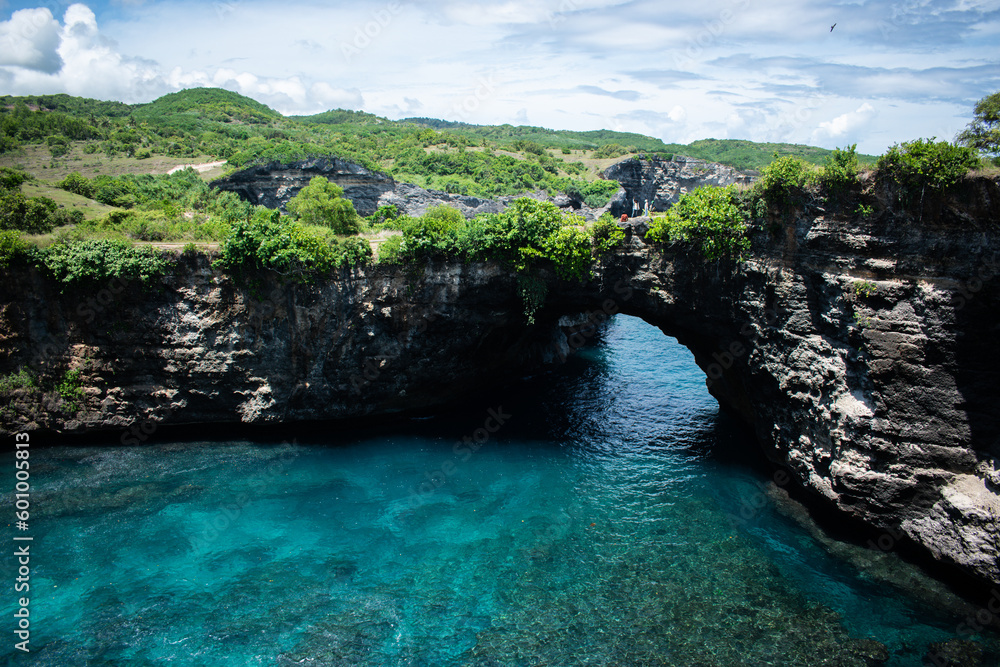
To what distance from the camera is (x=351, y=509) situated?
19.9 m

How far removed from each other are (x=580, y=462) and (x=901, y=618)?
11.6 meters

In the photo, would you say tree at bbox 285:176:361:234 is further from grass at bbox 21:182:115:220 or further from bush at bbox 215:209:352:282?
grass at bbox 21:182:115:220

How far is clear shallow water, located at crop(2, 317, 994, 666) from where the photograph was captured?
14.1 meters

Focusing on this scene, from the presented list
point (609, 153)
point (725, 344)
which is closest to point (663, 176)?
point (609, 153)

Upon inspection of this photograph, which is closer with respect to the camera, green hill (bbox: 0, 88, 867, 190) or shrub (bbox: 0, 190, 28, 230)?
shrub (bbox: 0, 190, 28, 230)

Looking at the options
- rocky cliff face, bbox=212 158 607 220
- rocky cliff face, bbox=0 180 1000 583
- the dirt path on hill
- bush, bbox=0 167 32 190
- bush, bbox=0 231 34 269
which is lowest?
rocky cliff face, bbox=0 180 1000 583

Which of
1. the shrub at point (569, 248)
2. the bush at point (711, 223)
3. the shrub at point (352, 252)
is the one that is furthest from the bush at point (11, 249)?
the bush at point (711, 223)

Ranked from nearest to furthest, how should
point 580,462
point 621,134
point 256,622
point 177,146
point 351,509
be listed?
point 256,622 < point 351,509 < point 580,462 < point 177,146 < point 621,134

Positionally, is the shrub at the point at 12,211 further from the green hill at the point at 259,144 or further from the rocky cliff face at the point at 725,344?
the green hill at the point at 259,144

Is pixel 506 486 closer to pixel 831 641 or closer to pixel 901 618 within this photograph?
pixel 831 641

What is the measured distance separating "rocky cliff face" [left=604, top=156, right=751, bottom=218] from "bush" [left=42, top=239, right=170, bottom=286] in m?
66.1

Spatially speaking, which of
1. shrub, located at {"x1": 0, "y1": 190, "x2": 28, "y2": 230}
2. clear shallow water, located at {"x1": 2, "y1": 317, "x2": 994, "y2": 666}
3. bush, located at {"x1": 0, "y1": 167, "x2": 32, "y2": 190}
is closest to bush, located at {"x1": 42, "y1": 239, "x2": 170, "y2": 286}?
shrub, located at {"x1": 0, "y1": 190, "x2": 28, "y2": 230}

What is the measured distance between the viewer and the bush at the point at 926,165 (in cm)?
1484

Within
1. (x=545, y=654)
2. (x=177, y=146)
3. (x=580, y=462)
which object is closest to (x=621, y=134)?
(x=177, y=146)
